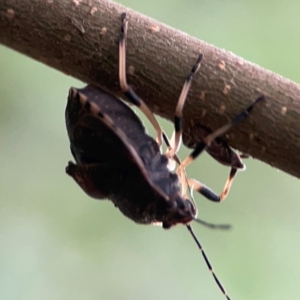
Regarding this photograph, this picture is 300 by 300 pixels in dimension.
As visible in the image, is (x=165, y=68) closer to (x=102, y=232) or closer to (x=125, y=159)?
(x=125, y=159)

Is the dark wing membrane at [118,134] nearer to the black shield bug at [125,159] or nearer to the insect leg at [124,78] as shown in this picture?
the black shield bug at [125,159]

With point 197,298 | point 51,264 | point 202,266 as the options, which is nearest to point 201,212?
point 202,266

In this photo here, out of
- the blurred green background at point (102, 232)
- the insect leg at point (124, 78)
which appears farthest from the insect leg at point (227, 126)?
the blurred green background at point (102, 232)

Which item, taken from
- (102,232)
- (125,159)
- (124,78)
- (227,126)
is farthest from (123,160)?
(102,232)

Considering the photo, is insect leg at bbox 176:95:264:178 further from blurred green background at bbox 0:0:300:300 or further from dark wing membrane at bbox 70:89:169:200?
blurred green background at bbox 0:0:300:300

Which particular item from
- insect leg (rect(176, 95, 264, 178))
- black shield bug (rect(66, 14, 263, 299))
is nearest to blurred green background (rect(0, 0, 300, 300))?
black shield bug (rect(66, 14, 263, 299))

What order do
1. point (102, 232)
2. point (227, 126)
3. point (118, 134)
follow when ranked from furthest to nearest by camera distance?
point (102, 232)
point (118, 134)
point (227, 126)
